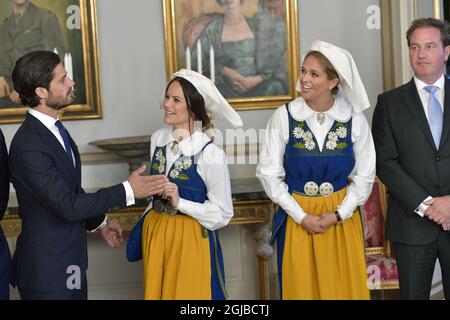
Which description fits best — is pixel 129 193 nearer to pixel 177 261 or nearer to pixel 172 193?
pixel 172 193

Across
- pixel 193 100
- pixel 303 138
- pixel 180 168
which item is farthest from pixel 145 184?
pixel 303 138

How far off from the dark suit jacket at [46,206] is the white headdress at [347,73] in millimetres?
1112

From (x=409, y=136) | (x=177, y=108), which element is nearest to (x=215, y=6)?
(x=177, y=108)

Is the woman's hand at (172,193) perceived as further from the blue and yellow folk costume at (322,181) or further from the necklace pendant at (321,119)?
the necklace pendant at (321,119)

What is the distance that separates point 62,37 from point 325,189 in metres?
2.28

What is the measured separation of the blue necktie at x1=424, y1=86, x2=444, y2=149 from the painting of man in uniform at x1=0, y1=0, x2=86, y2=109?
238 centimetres

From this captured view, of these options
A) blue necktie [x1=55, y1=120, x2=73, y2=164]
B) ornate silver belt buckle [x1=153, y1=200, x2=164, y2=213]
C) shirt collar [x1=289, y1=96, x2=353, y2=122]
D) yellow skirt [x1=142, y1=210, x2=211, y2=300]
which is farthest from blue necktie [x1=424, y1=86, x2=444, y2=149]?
blue necktie [x1=55, y1=120, x2=73, y2=164]

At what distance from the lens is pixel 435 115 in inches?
124

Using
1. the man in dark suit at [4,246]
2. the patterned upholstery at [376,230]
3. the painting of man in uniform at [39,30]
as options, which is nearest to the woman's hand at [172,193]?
the man in dark suit at [4,246]

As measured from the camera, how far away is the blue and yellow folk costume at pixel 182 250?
310 centimetres

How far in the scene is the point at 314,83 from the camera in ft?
10.2

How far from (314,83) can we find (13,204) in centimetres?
208

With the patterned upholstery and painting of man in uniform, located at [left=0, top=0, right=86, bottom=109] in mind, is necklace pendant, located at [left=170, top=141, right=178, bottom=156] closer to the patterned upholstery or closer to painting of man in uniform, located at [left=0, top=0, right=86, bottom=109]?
the patterned upholstery
